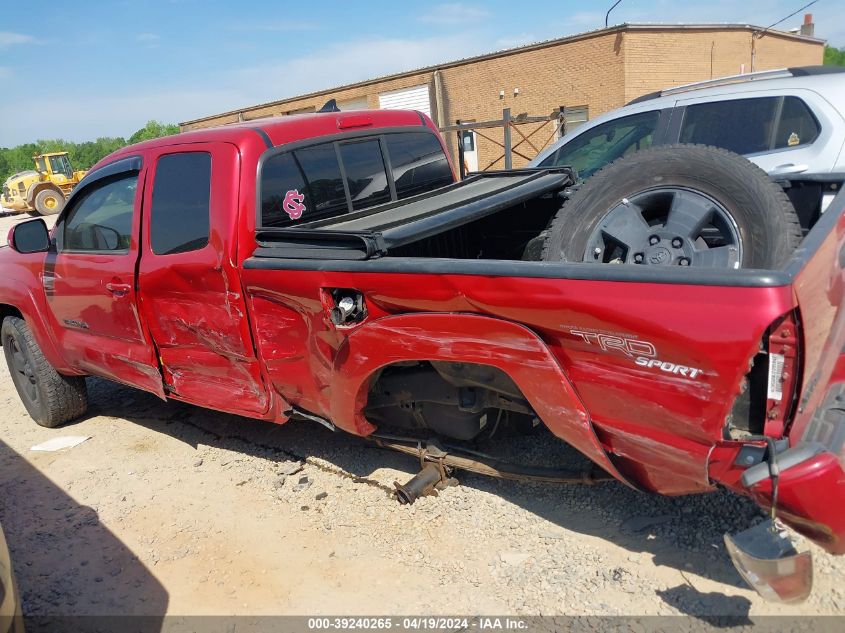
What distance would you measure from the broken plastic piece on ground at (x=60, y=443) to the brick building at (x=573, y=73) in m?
16.3

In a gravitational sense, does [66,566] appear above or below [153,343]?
below

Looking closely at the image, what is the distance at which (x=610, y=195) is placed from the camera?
2.86 metres

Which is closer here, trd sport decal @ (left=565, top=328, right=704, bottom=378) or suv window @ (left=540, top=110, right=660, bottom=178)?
trd sport decal @ (left=565, top=328, right=704, bottom=378)

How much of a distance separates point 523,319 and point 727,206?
3.38 ft

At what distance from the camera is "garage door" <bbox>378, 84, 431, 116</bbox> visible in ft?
89.6

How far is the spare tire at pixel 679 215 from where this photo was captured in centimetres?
253

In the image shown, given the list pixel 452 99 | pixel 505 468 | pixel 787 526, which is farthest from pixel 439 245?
pixel 452 99

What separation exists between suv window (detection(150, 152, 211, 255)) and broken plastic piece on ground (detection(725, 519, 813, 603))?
2.81 m

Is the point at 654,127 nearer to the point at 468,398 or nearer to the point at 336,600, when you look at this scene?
the point at 468,398

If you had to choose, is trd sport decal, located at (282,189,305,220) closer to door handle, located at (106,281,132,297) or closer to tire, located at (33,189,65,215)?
door handle, located at (106,281,132,297)

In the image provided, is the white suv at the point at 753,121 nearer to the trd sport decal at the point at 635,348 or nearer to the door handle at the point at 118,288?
the trd sport decal at the point at 635,348

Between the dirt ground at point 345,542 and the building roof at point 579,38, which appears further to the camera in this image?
the building roof at point 579,38

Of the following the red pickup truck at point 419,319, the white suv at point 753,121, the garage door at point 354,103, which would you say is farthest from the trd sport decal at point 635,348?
the garage door at point 354,103

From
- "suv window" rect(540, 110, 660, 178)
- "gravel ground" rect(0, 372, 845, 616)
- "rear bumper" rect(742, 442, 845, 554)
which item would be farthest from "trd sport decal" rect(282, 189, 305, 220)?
"suv window" rect(540, 110, 660, 178)
